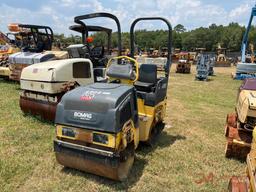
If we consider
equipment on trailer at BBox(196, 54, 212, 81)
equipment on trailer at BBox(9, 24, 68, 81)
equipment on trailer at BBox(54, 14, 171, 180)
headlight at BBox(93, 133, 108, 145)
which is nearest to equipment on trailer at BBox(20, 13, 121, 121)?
equipment on trailer at BBox(54, 14, 171, 180)

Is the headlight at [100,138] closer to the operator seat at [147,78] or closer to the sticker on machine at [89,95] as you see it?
the sticker on machine at [89,95]

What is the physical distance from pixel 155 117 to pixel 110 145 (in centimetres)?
143

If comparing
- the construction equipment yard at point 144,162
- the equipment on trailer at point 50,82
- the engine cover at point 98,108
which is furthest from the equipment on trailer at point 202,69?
the engine cover at point 98,108

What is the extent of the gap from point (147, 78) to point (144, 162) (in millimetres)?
1362

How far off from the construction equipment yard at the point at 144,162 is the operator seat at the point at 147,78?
94 cm

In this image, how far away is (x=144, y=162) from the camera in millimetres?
3742

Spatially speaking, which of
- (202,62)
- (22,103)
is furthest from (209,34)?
(22,103)

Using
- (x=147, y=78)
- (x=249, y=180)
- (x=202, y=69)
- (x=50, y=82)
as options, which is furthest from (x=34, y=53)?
(x=202, y=69)

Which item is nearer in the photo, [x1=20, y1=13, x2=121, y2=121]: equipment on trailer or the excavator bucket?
the excavator bucket

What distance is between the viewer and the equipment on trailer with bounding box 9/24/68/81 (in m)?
8.47

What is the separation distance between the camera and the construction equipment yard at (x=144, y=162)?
3.17 metres

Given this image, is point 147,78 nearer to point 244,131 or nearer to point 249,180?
point 244,131

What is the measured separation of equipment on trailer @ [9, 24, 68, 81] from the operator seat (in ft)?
16.2

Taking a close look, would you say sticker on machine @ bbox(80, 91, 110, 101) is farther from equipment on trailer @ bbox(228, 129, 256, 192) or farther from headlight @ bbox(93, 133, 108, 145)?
equipment on trailer @ bbox(228, 129, 256, 192)
